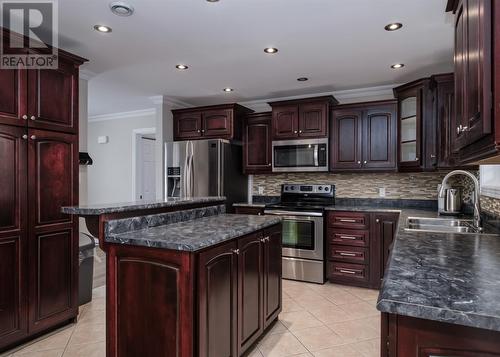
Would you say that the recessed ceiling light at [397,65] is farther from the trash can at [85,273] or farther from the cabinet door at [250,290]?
the trash can at [85,273]

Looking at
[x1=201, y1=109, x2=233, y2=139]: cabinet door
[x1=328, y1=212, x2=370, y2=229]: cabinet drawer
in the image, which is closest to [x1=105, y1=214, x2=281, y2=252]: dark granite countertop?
[x1=328, y1=212, x2=370, y2=229]: cabinet drawer

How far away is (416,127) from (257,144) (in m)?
2.03

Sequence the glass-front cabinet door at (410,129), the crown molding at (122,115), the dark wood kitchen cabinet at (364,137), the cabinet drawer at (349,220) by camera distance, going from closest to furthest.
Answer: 1. the glass-front cabinet door at (410,129)
2. the cabinet drawer at (349,220)
3. the dark wood kitchen cabinet at (364,137)
4. the crown molding at (122,115)

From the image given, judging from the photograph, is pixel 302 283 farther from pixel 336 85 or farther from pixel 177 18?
pixel 177 18

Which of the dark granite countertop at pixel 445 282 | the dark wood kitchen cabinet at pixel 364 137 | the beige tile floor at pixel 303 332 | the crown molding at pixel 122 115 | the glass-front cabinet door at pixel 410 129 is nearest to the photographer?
the dark granite countertop at pixel 445 282

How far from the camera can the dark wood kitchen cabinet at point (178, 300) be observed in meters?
1.63

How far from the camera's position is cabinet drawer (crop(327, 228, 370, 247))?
3691mm

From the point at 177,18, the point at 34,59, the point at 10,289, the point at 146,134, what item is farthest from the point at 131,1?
the point at 146,134

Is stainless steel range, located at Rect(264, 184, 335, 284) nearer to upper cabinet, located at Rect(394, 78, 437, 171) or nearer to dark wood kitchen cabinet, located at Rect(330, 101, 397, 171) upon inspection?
dark wood kitchen cabinet, located at Rect(330, 101, 397, 171)

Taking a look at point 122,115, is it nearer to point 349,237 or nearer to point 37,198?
point 37,198

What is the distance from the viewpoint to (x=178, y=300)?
1.64 meters

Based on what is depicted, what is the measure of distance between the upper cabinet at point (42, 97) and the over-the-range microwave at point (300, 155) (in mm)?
2468

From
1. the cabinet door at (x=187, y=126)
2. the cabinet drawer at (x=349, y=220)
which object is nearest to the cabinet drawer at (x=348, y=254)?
the cabinet drawer at (x=349, y=220)

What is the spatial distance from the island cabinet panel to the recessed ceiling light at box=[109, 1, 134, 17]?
7.65 ft
